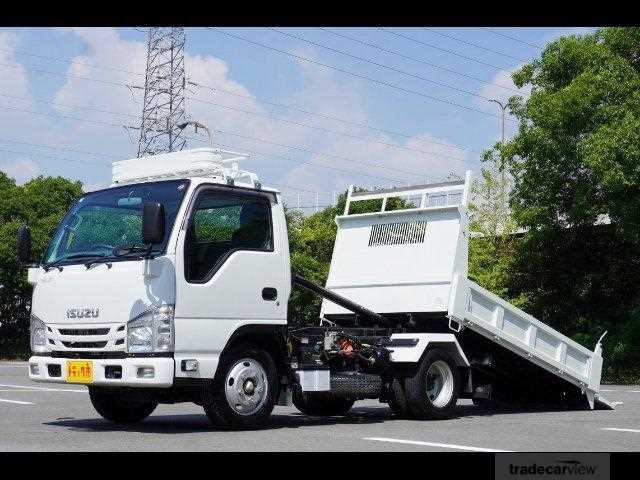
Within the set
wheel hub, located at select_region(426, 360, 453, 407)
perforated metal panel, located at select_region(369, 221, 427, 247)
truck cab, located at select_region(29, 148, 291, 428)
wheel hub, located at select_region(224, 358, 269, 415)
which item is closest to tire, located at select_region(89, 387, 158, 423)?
truck cab, located at select_region(29, 148, 291, 428)

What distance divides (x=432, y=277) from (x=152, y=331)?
4.15 meters

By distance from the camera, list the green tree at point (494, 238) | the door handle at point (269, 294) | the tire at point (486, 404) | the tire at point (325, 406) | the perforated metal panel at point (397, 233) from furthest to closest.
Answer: the green tree at point (494, 238)
the tire at point (486, 404)
the perforated metal panel at point (397, 233)
the tire at point (325, 406)
the door handle at point (269, 294)

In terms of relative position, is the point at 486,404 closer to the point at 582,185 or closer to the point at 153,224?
the point at 153,224

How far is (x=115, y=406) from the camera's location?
38.2ft

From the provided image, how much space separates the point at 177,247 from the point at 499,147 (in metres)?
19.3

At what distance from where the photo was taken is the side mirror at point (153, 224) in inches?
385

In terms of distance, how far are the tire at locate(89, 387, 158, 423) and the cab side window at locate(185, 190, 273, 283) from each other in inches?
82.9

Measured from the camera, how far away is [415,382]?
1205 centimetres

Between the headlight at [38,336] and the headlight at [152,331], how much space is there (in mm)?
1213

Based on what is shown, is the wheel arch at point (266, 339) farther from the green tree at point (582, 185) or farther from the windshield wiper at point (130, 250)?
the green tree at point (582, 185)

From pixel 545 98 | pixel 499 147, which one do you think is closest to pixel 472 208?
pixel 499 147

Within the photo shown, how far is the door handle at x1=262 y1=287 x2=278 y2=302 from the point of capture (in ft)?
35.6

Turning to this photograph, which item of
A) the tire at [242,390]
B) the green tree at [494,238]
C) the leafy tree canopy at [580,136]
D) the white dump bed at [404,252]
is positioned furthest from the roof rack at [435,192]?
the green tree at [494,238]
